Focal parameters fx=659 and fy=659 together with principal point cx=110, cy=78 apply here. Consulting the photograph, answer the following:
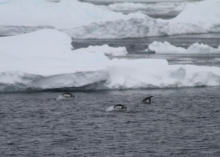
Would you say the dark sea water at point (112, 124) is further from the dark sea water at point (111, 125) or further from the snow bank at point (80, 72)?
the snow bank at point (80, 72)

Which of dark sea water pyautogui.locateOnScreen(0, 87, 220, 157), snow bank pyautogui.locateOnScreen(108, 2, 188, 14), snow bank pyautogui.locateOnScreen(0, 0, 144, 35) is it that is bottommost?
dark sea water pyautogui.locateOnScreen(0, 87, 220, 157)

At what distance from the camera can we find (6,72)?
26.1 m

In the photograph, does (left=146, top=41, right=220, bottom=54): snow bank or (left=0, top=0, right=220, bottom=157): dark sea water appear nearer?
(left=0, top=0, right=220, bottom=157): dark sea water

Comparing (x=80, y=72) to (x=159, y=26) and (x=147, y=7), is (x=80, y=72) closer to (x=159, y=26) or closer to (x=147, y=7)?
(x=159, y=26)

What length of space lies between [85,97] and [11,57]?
4.83 meters

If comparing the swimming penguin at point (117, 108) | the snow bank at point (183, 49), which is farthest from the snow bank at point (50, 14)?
the swimming penguin at point (117, 108)

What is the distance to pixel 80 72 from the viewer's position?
26359mm

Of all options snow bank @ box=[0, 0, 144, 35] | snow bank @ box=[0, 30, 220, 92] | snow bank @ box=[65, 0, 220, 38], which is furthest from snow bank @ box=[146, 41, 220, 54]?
snow bank @ box=[0, 0, 144, 35]

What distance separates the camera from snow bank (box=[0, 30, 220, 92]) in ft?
86.0

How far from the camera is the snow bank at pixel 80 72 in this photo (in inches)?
1032

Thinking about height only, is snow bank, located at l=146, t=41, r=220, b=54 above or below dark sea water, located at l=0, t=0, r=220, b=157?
above

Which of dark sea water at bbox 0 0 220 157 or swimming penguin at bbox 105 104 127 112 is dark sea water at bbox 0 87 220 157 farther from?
swimming penguin at bbox 105 104 127 112

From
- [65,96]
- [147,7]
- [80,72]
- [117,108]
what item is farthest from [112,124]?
[147,7]

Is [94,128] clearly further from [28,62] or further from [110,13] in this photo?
[110,13]
